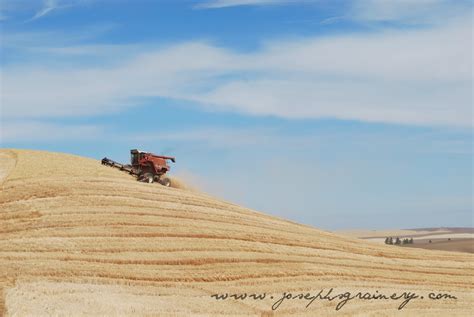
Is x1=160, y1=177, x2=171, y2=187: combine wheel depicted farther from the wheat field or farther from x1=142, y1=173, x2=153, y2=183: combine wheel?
the wheat field

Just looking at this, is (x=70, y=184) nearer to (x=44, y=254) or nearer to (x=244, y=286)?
(x=44, y=254)

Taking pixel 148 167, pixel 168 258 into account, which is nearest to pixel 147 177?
pixel 148 167

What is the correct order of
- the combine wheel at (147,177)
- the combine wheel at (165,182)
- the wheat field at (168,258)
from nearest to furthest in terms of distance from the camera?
A: the wheat field at (168,258) → the combine wheel at (147,177) → the combine wheel at (165,182)

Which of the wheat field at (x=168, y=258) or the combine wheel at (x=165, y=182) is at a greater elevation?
the combine wheel at (x=165, y=182)

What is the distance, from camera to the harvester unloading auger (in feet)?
120

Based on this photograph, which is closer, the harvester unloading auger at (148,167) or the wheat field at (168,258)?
the wheat field at (168,258)

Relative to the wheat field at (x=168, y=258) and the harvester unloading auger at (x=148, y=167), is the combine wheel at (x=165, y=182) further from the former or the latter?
the wheat field at (x=168, y=258)

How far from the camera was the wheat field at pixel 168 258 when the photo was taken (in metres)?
21.1

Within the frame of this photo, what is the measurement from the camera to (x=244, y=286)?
2350 cm

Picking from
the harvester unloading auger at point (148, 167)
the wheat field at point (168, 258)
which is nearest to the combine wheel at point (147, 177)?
the harvester unloading auger at point (148, 167)

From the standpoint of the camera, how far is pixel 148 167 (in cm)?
3662

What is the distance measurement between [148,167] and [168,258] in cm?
1246

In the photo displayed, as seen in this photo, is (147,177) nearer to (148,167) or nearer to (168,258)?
(148,167)

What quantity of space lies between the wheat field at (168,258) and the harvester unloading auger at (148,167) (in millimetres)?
2137
